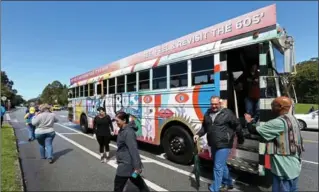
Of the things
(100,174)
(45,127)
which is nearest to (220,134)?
(100,174)

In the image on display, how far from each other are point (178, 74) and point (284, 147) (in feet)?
13.7

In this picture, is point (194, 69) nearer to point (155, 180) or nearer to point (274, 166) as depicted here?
point (155, 180)

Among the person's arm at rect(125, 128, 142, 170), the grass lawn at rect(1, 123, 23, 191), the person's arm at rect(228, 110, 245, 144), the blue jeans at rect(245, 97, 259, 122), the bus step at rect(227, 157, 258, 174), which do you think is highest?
the blue jeans at rect(245, 97, 259, 122)

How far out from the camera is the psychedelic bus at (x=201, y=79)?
5371 mm

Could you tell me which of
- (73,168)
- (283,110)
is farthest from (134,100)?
(283,110)

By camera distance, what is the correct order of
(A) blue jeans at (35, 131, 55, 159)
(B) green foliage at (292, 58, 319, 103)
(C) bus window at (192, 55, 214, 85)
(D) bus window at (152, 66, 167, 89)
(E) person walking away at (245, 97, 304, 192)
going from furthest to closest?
(B) green foliage at (292, 58, 319, 103) < (A) blue jeans at (35, 131, 55, 159) < (D) bus window at (152, 66, 167, 89) < (C) bus window at (192, 55, 214, 85) < (E) person walking away at (245, 97, 304, 192)

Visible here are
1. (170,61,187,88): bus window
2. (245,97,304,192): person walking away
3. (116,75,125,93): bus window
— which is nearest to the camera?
(245,97,304,192): person walking away

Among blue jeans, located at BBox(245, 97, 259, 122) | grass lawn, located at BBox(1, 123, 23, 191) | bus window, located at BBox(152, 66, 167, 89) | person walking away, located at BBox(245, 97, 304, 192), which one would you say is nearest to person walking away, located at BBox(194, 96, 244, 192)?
blue jeans, located at BBox(245, 97, 259, 122)

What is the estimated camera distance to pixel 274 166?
354cm

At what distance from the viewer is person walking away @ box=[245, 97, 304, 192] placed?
342cm

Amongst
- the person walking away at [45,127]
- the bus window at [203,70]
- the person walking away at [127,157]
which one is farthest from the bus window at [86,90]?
the person walking away at [127,157]

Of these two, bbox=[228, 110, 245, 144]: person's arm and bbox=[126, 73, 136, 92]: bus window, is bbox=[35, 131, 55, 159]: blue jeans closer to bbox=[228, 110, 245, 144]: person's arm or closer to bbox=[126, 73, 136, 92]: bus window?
bbox=[126, 73, 136, 92]: bus window

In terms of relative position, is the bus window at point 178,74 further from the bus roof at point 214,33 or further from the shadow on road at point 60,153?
the shadow on road at point 60,153

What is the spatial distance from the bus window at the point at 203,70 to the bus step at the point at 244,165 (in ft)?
5.62
